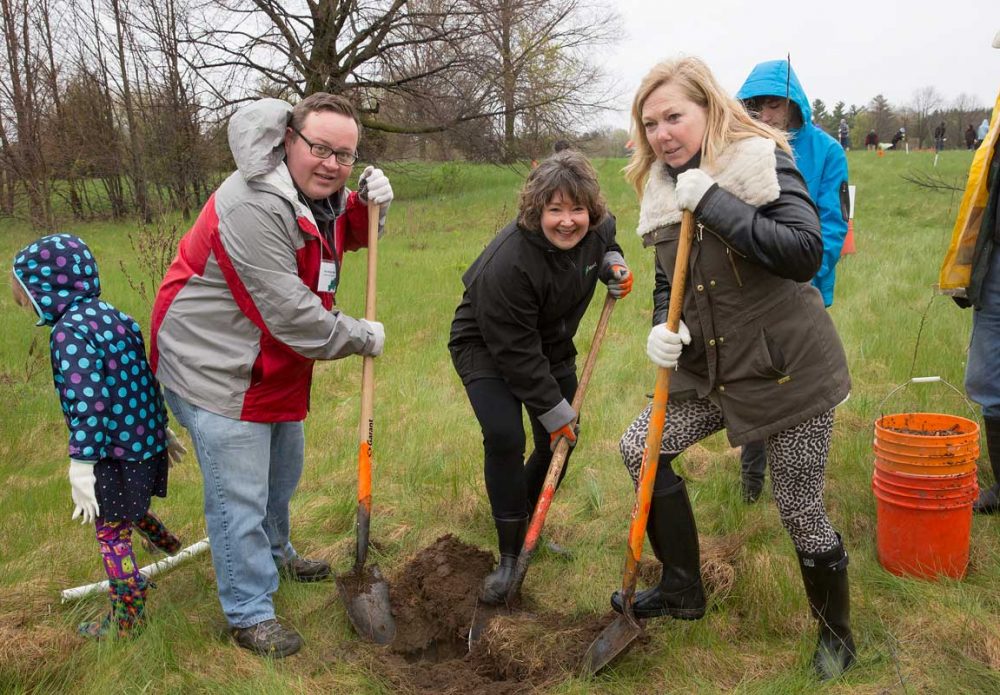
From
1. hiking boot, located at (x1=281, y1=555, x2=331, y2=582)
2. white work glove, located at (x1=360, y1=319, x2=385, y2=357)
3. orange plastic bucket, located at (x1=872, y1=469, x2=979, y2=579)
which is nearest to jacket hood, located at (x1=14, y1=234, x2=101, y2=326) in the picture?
white work glove, located at (x1=360, y1=319, x2=385, y2=357)

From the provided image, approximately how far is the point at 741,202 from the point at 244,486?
201cm

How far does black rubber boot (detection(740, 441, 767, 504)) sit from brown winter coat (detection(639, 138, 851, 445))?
1.62 meters

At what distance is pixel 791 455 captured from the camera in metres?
2.57

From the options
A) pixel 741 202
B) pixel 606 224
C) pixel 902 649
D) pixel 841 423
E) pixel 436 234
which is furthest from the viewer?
pixel 436 234

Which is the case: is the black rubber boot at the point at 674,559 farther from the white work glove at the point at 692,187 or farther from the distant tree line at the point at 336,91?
the distant tree line at the point at 336,91

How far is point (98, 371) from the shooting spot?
2.86 m

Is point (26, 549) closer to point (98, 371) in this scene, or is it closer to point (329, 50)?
point (98, 371)

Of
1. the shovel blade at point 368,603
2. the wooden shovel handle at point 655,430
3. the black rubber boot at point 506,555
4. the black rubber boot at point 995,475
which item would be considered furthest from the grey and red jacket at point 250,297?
the black rubber boot at point 995,475

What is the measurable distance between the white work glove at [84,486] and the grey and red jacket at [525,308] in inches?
56.8

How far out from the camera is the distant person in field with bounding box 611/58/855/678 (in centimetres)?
237

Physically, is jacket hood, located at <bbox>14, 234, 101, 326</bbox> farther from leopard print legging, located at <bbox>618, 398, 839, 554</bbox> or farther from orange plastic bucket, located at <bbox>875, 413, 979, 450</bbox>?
orange plastic bucket, located at <bbox>875, 413, 979, 450</bbox>

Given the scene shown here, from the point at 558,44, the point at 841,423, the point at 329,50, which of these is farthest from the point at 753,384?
the point at 558,44

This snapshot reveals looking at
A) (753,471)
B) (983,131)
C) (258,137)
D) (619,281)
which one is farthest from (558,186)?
(983,131)

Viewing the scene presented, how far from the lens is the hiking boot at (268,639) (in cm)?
302
